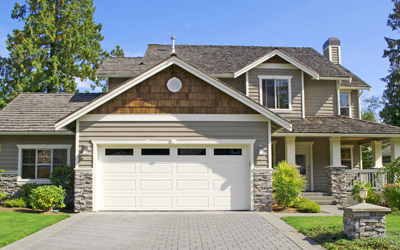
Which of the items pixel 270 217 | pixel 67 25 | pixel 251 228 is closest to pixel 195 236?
pixel 251 228

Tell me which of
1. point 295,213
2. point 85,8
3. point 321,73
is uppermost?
point 85,8

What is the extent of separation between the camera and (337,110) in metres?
17.0

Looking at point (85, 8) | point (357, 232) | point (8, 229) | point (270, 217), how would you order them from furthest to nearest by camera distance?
point (85, 8) → point (270, 217) → point (8, 229) → point (357, 232)

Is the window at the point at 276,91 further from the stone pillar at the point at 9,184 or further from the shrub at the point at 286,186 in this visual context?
the stone pillar at the point at 9,184

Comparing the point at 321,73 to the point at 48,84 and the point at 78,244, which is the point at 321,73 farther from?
the point at 48,84

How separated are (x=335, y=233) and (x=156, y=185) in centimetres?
612

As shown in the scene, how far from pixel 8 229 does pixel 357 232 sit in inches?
323

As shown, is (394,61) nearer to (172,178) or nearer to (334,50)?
(334,50)

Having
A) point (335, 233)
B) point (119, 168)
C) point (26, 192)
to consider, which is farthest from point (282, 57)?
point (26, 192)

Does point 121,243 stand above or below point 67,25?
below

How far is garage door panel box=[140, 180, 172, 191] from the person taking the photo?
1217 centimetres

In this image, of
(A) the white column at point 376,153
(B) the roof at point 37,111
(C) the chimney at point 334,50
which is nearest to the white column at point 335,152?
(A) the white column at point 376,153

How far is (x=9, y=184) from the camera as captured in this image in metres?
14.3

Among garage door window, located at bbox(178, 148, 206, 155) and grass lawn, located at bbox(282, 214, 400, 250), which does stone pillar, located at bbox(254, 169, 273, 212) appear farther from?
garage door window, located at bbox(178, 148, 206, 155)
